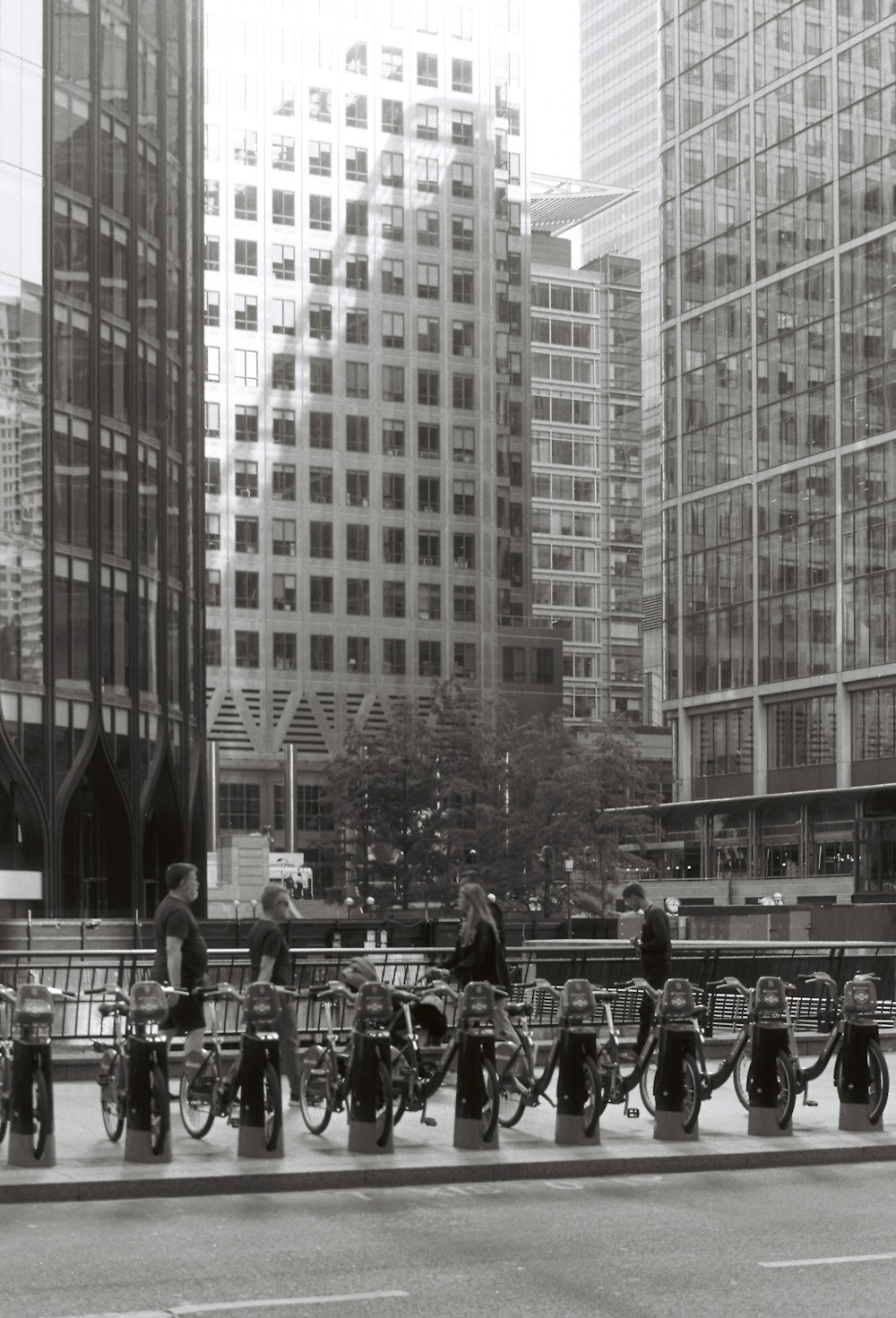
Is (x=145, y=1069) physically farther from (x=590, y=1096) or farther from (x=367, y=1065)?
(x=590, y=1096)

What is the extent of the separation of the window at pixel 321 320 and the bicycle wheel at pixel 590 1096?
10409cm

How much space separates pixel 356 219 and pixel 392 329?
6688 mm

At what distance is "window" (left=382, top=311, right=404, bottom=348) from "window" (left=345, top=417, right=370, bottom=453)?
4.75 m

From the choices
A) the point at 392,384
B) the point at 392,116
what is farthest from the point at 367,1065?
the point at 392,116

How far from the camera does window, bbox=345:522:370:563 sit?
116250 millimetres

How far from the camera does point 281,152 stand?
117 m

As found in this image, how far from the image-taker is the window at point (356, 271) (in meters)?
118

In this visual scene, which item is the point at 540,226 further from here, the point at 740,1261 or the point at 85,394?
the point at 740,1261

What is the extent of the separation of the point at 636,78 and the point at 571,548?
43883 mm

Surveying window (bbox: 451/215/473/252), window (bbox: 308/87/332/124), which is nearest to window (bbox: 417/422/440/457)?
window (bbox: 451/215/473/252)

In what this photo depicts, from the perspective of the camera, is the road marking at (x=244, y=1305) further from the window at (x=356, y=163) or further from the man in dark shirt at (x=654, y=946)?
the window at (x=356, y=163)

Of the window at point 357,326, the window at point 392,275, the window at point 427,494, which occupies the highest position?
the window at point 392,275

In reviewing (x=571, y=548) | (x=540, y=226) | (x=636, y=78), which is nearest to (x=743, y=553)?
(x=571, y=548)

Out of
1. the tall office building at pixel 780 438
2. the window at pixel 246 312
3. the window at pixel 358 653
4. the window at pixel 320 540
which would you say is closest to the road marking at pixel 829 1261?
the tall office building at pixel 780 438
